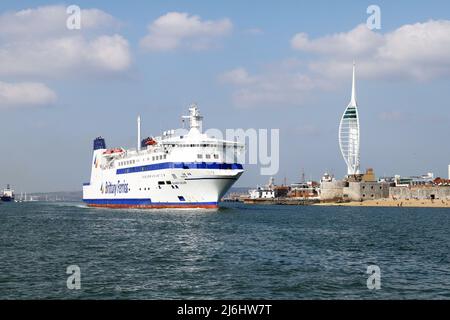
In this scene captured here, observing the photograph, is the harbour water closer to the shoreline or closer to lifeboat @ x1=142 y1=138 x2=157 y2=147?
lifeboat @ x1=142 y1=138 x2=157 y2=147

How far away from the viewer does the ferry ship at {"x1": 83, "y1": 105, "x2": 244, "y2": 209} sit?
7981 centimetres

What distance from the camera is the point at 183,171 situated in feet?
262

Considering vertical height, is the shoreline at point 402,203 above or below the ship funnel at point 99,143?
below

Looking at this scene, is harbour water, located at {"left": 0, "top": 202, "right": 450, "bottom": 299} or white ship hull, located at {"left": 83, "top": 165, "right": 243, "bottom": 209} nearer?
harbour water, located at {"left": 0, "top": 202, "right": 450, "bottom": 299}

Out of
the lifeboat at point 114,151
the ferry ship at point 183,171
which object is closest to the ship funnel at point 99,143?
the lifeboat at point 114,151

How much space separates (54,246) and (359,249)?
22.9 m

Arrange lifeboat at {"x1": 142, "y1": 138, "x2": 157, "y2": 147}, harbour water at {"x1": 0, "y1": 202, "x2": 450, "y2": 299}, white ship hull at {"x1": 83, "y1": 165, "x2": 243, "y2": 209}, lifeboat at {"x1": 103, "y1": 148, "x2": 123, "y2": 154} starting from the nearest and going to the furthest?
harbour water at {"x1": 0, "y1": 202, "x2": 450, "y2": 299}
white ship hull at {"x1": 83, "y1": 165, "x2": 243, "y2": 209}
lifeboat at {"x1": 142, "y1": 138, "x2": 157, "y2": 147}
lifeboat at {"x1": 103, "y1": 148, "x2": 123, "y2": 154}

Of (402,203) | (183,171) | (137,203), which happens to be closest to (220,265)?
(183,171)

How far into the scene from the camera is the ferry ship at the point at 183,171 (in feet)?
262

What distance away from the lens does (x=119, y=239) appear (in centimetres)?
4259

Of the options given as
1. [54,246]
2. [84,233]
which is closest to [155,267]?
[54,246]

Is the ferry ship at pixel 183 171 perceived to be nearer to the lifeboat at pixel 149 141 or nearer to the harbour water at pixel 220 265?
the lifeboat at pixel 149 141

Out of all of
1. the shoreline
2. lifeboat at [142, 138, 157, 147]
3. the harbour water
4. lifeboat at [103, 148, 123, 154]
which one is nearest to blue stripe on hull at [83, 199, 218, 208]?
lifeboat at [103, 148, 123, 154]
